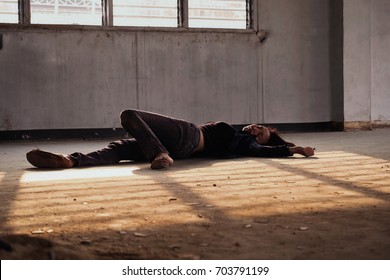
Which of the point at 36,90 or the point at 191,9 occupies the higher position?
the point at 191,9

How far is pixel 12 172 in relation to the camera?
437cm

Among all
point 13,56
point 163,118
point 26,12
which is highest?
point 26,12

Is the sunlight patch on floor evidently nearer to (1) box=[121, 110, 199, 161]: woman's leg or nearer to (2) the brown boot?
(2) the brown boot

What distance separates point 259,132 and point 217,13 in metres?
4.63

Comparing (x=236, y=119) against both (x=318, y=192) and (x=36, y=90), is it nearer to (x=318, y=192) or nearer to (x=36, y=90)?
(x=36, y=90)

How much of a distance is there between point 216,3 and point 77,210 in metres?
6.84

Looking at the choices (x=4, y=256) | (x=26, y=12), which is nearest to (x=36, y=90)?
(x=26, y=12)

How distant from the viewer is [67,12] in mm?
8414

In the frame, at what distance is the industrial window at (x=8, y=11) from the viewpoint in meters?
8.21

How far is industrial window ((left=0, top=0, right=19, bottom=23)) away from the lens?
8.21 m

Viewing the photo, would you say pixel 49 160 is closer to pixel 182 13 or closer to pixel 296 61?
pixel 182 13

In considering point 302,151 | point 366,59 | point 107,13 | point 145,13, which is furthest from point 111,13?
point 302,151

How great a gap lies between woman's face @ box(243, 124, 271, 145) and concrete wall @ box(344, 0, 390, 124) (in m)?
4.70

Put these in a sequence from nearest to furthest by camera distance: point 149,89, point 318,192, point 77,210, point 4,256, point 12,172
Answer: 1. point 4,256
2. point 77,210
3. point 318,192
4. point 12,172
5. point 149,89
